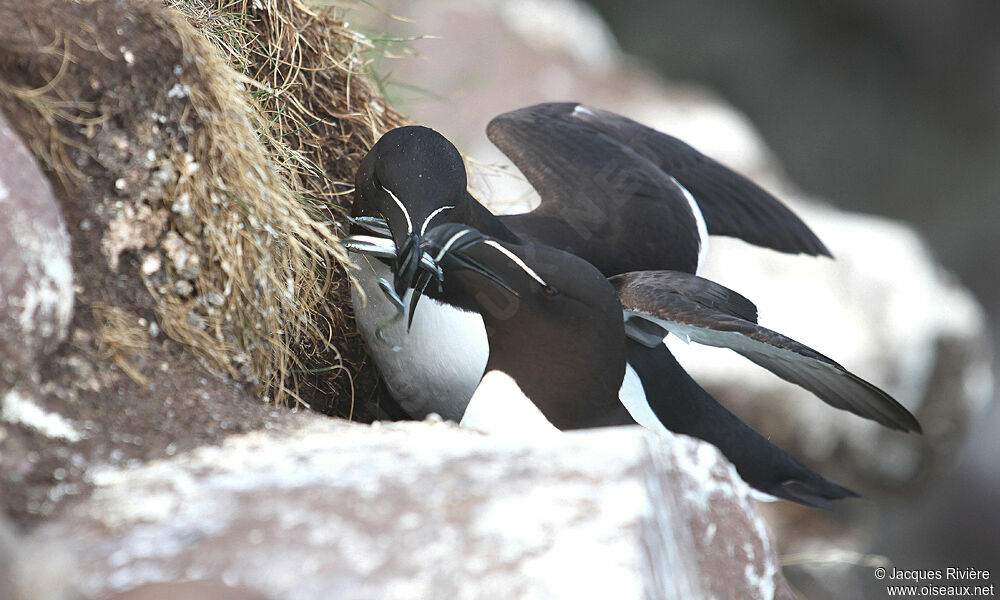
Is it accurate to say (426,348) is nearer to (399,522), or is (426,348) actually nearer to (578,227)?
(578,227)

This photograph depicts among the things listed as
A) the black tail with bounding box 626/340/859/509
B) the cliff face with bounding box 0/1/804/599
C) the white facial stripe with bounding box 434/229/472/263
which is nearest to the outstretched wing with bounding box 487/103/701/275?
the black tail with bounding box 626/340/859/509

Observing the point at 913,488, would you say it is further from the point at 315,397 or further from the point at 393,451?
the point at 393,451

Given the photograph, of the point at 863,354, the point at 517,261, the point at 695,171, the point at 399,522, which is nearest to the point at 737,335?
the point at 517,261

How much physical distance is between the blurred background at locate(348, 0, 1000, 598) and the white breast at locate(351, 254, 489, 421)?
5.80m

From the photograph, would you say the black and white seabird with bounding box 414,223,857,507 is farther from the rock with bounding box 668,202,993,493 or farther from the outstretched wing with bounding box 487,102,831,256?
the rock with bounding box 668,202,993,493

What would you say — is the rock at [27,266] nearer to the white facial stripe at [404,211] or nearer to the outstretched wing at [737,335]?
the white facial stripe at [404,211]

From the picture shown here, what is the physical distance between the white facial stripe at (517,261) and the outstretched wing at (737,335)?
0.38 m

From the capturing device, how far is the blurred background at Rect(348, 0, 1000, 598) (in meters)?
8.76

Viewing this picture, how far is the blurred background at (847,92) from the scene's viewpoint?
8.76 metres

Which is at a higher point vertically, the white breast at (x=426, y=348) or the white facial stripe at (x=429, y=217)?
the white facial stripe at (x=429, y=217)

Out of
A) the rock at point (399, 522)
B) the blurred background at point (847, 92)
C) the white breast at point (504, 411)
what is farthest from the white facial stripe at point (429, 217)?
the blurred background at point (847, 92)

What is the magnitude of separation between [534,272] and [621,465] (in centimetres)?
92

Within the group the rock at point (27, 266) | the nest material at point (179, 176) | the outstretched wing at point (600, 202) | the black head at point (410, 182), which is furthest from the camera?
the outstretched wing at point (600, 202)

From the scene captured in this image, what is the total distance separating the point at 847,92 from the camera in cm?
1189
